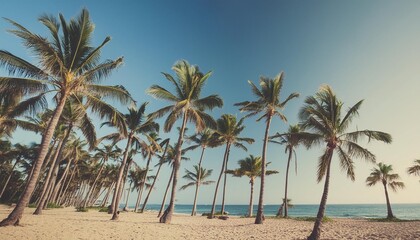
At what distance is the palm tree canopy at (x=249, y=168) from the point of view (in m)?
29.7

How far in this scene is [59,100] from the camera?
33.9 feet

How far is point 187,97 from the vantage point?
54.0ft

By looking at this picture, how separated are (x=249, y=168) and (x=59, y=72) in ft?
81.1

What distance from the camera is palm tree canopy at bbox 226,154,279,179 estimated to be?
29.7 meters

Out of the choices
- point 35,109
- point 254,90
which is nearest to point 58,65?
point 35,109

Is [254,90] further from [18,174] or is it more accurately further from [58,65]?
[18,174]

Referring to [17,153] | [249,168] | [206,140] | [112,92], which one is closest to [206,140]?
[206,140]

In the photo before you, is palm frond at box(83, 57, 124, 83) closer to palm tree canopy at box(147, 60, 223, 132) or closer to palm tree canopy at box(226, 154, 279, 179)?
palm tree canopy at box(147, 60, 223, 132)

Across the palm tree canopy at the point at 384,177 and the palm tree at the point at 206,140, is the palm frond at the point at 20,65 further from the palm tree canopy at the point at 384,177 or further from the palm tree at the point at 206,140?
the palm tree canopy at the point at 384,177

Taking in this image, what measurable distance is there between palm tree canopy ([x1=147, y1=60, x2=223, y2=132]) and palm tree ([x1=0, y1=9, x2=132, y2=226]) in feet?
15.0

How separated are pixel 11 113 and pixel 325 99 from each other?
52.8ft

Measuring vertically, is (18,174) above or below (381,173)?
below

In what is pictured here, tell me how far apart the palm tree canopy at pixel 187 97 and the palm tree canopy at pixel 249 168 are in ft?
48.1

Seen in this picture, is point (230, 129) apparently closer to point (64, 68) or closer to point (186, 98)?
point (186, 98)
